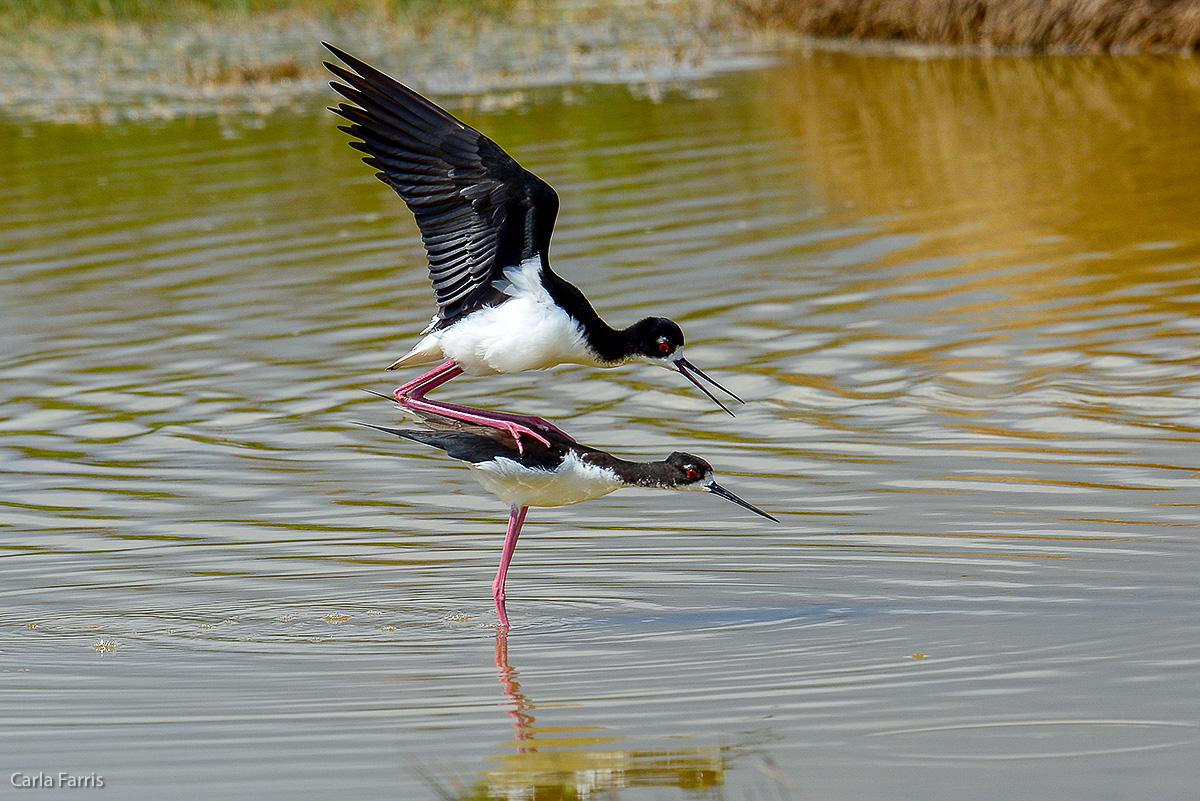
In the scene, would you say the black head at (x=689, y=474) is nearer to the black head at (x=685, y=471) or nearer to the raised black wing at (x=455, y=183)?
the black head at (x=685, y=471)

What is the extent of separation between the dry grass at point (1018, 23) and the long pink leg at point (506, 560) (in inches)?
599

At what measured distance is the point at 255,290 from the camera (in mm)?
10711

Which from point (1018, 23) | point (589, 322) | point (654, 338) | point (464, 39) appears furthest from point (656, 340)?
point (464, 39)

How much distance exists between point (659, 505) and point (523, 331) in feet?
4.55

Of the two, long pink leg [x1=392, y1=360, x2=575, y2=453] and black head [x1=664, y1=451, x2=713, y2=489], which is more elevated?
long pink leg [x1=392, y1=360, x2=575, y2=453]

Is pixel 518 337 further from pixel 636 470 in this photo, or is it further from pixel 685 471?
pixel 685 471

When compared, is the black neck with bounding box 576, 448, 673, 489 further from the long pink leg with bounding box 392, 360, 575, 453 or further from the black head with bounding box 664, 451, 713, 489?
the long pink leg with bounding box 392, 360, 575, 453

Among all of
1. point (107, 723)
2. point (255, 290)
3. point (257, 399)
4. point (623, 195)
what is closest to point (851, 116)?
point (623, 195)

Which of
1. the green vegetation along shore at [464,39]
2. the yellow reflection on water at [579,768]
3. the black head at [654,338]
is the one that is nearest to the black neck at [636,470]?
the black head at [654,338]

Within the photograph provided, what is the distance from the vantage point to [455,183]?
5719 millimetres

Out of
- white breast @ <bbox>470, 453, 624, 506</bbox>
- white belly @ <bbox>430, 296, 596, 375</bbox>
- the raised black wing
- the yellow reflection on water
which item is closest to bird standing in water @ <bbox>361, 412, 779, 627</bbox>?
white breast @ <bbox>470, 453, 624, 506</bbox>

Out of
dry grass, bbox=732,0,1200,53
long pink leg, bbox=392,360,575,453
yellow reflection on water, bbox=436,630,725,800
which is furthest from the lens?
dry grass, bbox=732,0,1200,53

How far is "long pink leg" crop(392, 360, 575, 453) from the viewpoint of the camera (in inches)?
225

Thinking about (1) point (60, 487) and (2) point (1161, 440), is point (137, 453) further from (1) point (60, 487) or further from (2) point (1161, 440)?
(2) point (1161, 440)
